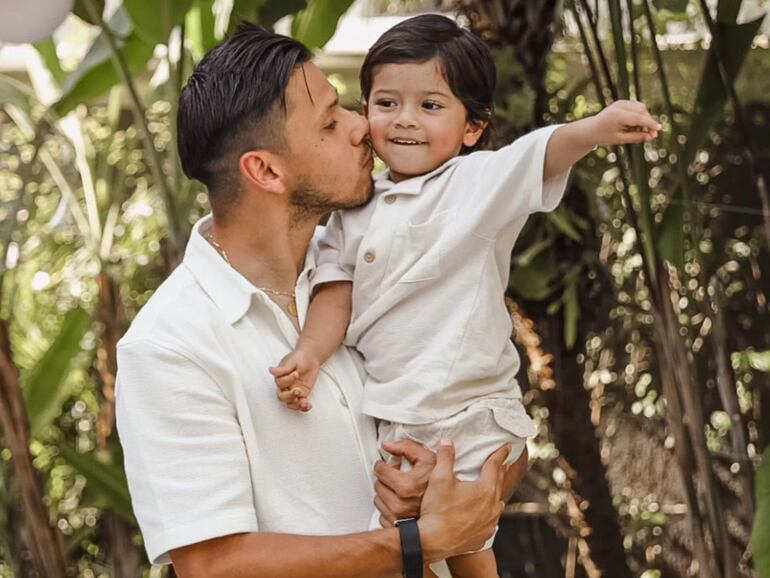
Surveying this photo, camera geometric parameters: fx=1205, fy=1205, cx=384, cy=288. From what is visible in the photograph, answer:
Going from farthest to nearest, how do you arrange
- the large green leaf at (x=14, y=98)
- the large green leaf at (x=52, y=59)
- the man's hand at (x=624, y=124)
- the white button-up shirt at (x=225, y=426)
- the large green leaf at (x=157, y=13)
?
the large green leaf at (x=52, y=59)
the large green leaf at (x=14, y=98)
the large green leaf at (x=157, y=13)
the white button-up shirt at (x=225, y=426)
the man's hand at (x=624, y=124)

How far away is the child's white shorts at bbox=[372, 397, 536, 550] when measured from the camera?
175 centimetres

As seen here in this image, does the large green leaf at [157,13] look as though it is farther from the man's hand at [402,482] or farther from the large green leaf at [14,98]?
the man's hand at [402,482]

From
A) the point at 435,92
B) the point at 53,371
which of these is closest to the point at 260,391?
the point at 435,92

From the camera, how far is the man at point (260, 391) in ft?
5.21

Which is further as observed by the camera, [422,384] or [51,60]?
[51,60]

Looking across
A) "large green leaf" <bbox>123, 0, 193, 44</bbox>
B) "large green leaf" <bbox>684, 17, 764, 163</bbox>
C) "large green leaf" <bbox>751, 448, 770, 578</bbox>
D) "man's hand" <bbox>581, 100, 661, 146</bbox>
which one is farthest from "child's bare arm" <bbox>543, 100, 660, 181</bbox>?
"large green leaf" <bbox>123, 0, 193, 44</bbox>

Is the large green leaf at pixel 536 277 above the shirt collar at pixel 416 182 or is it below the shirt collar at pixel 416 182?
below

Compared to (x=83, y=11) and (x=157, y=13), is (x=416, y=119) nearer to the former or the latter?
(x=157, y=13)

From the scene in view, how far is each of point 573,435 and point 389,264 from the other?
224 centimetres

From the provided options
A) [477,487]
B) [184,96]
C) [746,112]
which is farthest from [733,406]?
[184,96]

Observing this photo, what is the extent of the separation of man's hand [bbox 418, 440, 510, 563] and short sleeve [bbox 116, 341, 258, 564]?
0.78 feet

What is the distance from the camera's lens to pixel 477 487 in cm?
170

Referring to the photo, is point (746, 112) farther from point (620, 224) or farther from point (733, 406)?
point (733, 406)

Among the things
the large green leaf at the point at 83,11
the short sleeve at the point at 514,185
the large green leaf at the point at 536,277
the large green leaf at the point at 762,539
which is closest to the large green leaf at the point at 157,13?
the large green leaf at the point at 83,11
